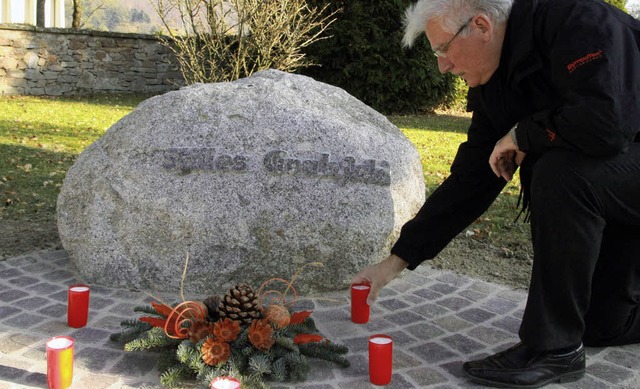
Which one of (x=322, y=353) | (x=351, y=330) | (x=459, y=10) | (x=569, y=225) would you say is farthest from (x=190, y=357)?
(x=459, y=10)

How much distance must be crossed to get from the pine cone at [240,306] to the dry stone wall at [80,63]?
11119mm

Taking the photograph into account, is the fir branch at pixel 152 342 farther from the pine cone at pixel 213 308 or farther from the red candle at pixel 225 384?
the red candle at pixel 225 384

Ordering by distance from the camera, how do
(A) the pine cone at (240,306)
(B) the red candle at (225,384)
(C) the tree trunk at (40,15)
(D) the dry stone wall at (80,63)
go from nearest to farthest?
(B) the red candle at (225,384)
(A) the pine cone at (240,306)
(D) the dry stone wall at (80,63)
(C) the tree trunk at (40,15)

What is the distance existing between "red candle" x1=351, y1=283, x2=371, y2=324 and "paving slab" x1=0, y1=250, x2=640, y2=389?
0.04m

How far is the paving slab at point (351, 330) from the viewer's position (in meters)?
2.78

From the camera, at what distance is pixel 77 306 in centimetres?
316

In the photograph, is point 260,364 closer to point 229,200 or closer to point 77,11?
point 229,200

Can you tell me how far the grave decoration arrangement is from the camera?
8.79 ft

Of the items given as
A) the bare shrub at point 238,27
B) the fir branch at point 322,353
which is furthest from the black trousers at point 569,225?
the bare shrub at point 238,27

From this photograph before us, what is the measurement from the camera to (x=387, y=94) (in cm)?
1372

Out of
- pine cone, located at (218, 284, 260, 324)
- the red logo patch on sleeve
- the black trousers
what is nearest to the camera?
the red logo patch on sleeve

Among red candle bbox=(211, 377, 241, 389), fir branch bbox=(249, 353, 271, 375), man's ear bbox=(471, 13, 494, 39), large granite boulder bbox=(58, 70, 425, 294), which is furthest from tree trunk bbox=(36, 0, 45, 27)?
red candle bbox=(211, 377, 241, 389)

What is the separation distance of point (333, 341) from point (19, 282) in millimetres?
2002

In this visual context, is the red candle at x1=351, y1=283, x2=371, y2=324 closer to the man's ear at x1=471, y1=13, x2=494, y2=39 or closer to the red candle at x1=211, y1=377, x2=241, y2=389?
the red candle at x1=211, y1=377, x2=241, y2=389
